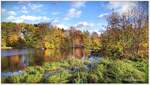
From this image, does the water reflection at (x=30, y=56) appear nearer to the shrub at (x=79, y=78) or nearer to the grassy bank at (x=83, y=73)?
the grassy bank at (x=83, y=73)

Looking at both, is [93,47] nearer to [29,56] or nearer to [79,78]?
[79,78]

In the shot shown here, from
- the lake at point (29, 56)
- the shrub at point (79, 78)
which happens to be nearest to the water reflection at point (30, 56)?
the lake at point (29, 56)

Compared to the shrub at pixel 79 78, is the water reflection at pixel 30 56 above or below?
above

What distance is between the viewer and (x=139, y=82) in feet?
13.3

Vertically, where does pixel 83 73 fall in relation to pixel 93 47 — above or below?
below

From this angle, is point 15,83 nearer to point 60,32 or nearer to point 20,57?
point 20,57

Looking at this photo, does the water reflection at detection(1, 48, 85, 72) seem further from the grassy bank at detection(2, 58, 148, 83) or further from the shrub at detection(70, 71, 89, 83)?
the shrub at detection(70, 71, 89, 83)

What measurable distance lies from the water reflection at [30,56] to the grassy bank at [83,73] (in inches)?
2.0

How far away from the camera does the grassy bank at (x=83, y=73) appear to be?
4.09m

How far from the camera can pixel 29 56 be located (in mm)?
4117

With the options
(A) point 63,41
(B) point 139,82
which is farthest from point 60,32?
(B) point 139,82

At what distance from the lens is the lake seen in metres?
4.11

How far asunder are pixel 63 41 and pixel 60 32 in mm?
84

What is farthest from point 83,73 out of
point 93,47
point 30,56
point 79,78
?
point 30,56
